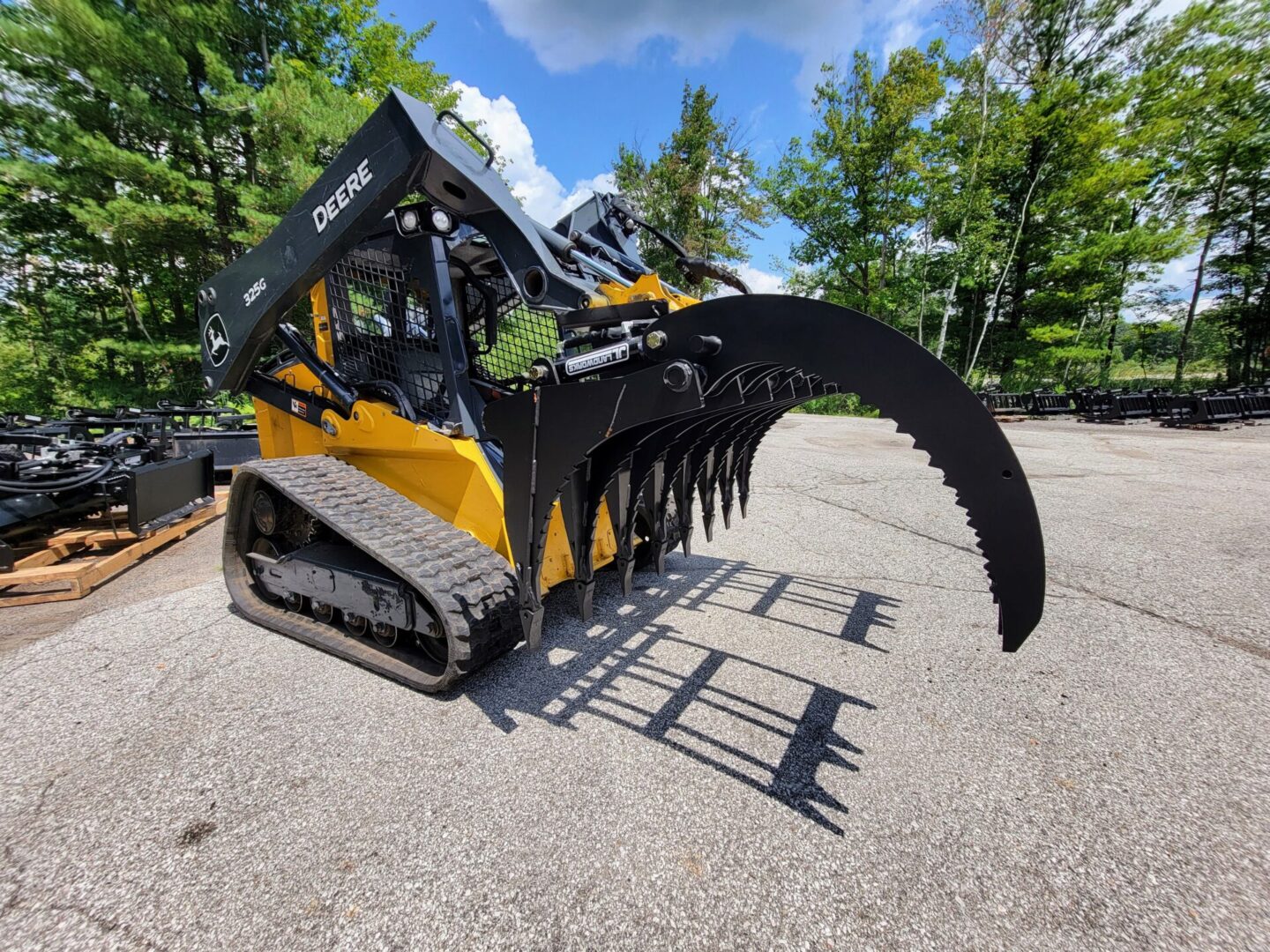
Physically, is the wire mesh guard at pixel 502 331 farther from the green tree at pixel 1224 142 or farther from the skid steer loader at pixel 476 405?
the green tree at pixel 1224 142

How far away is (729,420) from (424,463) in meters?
1.52

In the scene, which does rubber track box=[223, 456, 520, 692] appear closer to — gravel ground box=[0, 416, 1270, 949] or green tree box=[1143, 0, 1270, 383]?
gravel ground box=[0, 416, 1270, 949]

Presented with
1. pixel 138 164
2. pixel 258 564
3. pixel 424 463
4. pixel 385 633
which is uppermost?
pixel 138 164

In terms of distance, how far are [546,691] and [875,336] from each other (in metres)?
1.96

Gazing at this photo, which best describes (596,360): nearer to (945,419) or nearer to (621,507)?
(621,507)

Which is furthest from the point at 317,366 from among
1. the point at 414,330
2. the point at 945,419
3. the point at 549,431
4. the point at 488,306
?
the point at 945,419

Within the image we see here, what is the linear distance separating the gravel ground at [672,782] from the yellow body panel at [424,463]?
1.89 ft

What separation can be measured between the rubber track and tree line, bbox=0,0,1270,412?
12.0m

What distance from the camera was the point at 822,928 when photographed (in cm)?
129

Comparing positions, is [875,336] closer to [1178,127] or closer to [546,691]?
[546,691]

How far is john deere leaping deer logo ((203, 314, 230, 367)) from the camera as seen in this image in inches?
115

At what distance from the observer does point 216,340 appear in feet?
9.85

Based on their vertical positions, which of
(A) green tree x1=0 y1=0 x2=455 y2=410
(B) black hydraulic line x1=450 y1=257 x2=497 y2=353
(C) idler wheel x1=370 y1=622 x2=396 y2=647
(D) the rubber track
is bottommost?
(C) idler wheel x1=370 y1=622 x2=396 y2=647

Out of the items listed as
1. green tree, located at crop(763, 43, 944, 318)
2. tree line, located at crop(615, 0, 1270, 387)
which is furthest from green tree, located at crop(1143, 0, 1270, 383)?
green tree, located at crop(763, 43, 944, 318)
